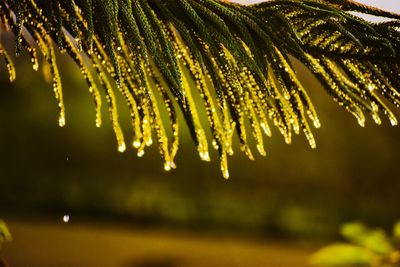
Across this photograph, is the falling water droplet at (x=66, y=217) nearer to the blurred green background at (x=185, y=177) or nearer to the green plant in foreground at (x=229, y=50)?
the blurred green background at (x=185, y=177)

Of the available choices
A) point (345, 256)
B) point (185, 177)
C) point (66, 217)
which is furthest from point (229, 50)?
point (185, 177)

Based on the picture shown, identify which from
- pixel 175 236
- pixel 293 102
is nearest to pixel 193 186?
pixel 175 236

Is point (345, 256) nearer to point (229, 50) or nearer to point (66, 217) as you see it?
point (229, 50)

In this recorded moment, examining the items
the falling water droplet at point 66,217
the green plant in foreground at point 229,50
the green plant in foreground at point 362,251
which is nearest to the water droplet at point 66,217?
the falling water droplet at point 66,217

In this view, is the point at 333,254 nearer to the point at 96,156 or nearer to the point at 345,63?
the point at 345,63

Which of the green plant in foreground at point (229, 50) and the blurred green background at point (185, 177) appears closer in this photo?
the green plant in foreground at point (229, 50)

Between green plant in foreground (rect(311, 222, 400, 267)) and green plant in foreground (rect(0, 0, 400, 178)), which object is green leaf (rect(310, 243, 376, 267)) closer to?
green plant in foreground (rect(311, 222, 400, 267))

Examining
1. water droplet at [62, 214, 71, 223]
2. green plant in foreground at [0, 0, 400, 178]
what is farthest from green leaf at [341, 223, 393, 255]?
water droplet at [62, 214, 71, 223]

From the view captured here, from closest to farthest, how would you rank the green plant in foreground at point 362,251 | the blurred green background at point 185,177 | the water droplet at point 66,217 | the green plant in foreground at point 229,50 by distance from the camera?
the green plant in foreground at point 229,50, the green plant in foreground at point 362,251, the water droplet at point 66,217, the blurred green background at point 185,177
